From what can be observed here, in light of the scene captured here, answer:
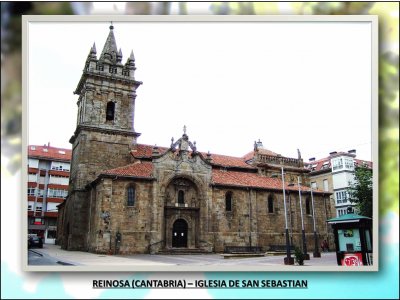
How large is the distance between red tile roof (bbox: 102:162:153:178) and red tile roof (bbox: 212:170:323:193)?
143 inches

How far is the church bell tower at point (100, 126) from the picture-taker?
19.6 meters

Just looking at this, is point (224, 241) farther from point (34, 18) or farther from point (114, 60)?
point (34, 18)

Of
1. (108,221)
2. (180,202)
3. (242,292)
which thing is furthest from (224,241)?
(242,292)

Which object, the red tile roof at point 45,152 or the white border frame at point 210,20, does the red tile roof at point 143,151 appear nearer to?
the red tile roof at point 45,152

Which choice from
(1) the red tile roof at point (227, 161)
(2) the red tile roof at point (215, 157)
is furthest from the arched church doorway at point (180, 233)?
(1) the red tile roof at point (227, 161)

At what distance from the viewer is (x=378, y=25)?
9.71 metres

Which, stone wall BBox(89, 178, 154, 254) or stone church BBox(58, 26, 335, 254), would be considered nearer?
stone wall BBox(89, 178, 154, 254)

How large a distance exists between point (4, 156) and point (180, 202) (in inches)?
464

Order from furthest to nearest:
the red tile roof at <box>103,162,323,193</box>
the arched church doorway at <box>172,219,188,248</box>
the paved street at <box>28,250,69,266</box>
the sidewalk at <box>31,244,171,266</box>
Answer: the arched church doorway at <box>172,219,188,248</box> < the red tile roof at <box>103,162,323,193</box> < the sidewalk at <box>31,244,171,266</box> < the paved street at <box>28,250,69,266</box>

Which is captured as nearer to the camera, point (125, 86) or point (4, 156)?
point (4, 156)

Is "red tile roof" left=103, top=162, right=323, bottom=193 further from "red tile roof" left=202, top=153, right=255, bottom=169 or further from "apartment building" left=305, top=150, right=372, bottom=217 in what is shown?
"apartment building" left=305, top=150, right=372, bottom=217

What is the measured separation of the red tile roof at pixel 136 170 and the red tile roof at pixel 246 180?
3638mm

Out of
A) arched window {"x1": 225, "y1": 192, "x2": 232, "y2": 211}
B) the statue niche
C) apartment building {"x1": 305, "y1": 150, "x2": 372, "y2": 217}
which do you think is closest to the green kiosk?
apartment building {"x1": 305, "y1": 150, "x2": 372, "y2": 217}

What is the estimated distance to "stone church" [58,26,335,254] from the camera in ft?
58.6
